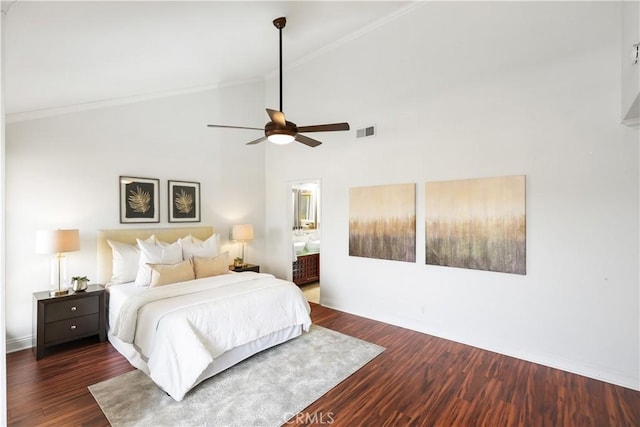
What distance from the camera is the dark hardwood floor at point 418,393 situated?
7.47 feet

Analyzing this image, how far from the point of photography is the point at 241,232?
5.14 metres

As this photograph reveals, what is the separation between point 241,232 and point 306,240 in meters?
2.20

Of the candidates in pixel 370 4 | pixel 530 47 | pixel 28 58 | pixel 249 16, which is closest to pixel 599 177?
pixel 530 47

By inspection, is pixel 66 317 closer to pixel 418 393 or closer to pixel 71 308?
pixel 71 308

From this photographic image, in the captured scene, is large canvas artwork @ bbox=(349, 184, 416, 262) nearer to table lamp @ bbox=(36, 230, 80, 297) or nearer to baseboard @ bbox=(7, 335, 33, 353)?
table lamp @ bbox=(36, 230, 80, 297)

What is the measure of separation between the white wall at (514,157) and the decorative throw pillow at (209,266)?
6.08ft

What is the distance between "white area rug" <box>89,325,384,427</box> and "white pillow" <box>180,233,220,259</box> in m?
1.76

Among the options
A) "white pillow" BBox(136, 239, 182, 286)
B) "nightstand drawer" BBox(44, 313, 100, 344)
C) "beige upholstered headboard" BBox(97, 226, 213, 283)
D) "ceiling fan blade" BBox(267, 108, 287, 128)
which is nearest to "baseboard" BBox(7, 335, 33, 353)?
"nightstand drawer" BBox(44, 313, 100, 344)

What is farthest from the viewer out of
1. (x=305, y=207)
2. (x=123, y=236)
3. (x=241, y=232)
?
(x=305, y=207)

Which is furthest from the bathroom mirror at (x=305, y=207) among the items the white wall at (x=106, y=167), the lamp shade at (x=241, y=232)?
the lamp shade at (x=241, y=232)

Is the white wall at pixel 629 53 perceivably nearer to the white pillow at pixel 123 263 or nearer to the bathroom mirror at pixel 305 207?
the white pillow at pixel 123 263

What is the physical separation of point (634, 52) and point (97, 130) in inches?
219

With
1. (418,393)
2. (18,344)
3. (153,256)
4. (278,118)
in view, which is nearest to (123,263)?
(153,256)

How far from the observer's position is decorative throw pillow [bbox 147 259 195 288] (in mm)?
3553
